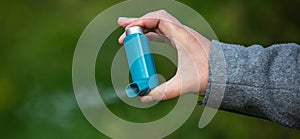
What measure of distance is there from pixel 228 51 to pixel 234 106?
92 millimetres

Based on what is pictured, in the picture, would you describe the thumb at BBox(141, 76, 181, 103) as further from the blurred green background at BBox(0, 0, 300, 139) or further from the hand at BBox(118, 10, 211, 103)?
the blurred green background at BBox(0, 0, 300, 139)

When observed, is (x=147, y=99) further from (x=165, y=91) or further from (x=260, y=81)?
(x=260, y=81)

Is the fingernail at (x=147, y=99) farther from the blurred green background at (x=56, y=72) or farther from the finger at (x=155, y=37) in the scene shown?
the blurred green background at (x=56, y=72)

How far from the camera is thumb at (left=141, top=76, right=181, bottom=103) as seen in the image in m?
0.90

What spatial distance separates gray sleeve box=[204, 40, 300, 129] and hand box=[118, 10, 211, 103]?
2 centimetres

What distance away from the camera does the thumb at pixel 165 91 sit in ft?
2.96

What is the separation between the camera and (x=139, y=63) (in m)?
0.92

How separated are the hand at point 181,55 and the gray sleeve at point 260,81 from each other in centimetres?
2

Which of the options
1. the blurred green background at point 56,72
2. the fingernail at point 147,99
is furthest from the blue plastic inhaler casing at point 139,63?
the blurred green background at point 56,72

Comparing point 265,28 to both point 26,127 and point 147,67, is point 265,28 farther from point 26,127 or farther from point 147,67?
point 147,67

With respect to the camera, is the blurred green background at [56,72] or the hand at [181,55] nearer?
the hand at [181,55]

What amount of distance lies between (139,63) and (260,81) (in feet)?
0.65

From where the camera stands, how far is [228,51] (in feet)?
3.08

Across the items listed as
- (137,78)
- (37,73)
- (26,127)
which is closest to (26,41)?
(37,73)
